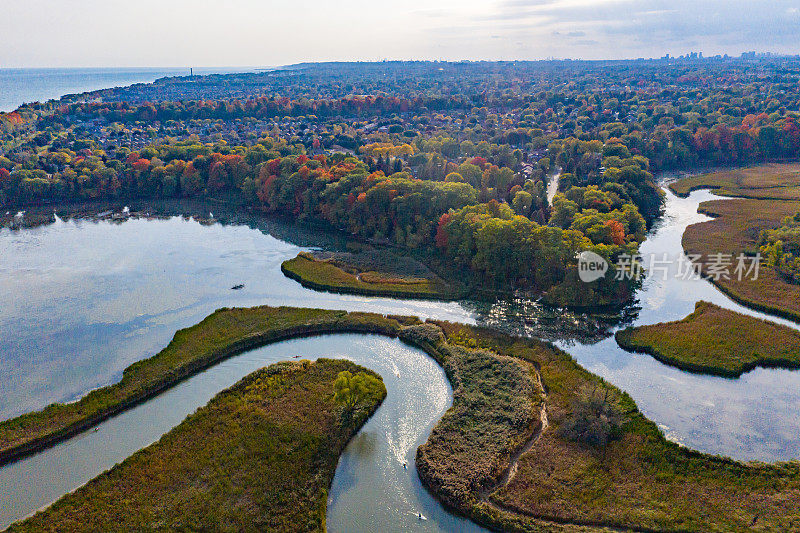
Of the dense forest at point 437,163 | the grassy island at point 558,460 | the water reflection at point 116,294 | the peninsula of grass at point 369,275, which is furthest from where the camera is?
the dense forest at point 437,163

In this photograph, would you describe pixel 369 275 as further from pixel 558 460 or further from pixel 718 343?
pixel 718 343

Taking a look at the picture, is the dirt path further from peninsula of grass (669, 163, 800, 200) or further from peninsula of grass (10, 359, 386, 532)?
peninsula of grass (669, 163, 800, 200)

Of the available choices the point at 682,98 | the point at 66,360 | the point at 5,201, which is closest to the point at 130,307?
the point at 66,360

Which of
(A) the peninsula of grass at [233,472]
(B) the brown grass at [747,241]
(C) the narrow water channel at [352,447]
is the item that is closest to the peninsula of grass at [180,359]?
(C) the narrow water channel at [352,447]

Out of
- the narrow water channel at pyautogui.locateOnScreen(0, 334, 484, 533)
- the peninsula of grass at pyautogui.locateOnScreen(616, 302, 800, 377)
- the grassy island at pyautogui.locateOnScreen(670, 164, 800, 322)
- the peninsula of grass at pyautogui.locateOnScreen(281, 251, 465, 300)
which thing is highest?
the grassy island at pyautogui.locateOnScreen(670, 164, 800, 322)

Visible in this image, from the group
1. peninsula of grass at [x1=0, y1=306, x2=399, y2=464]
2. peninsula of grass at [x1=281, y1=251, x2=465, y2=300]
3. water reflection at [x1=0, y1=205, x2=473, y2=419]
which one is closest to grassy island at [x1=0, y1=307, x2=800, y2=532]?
peninsula of grass at [x1=0, y1=306, x2=399, y2=464]

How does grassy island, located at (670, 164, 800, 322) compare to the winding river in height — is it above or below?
above

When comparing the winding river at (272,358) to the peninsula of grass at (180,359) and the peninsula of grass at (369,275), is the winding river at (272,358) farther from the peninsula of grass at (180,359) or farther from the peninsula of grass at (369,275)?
the peninsula of grass at (369,275)
